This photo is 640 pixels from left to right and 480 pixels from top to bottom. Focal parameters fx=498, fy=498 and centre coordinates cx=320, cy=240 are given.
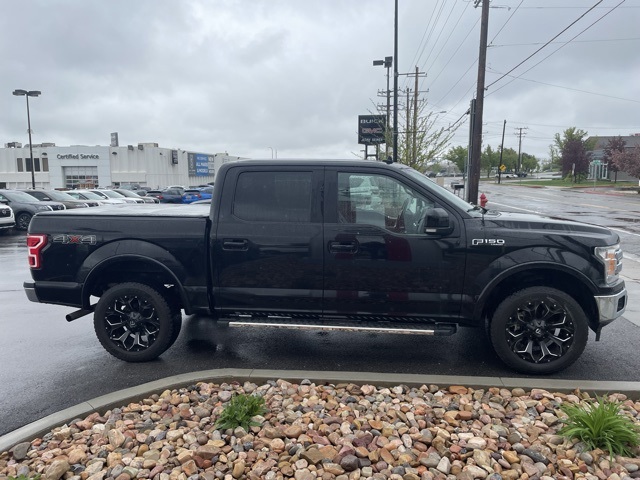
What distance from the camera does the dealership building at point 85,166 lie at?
68.7 m

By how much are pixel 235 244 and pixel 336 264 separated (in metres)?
0.98

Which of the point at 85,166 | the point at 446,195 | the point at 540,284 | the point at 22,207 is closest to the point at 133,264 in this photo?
the point at 446,195

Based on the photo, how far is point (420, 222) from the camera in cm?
454

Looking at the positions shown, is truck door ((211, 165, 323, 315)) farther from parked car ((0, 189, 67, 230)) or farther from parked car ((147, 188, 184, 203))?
parked car ((147, 188, 184, 203))

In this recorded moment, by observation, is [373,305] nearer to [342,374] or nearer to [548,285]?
[342,374]

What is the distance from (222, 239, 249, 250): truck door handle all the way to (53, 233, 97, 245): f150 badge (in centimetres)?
129

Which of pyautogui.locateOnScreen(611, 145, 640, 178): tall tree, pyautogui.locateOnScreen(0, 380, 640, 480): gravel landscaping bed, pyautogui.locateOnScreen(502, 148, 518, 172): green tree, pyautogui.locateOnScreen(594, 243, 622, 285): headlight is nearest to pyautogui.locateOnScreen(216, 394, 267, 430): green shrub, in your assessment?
pyautogui.locateOnScreen(0, 380, 640, 480): gravel landscaping bed

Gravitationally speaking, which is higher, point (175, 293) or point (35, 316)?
point (175, 293)

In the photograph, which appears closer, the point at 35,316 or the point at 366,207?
the point at 366,207

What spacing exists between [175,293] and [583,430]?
12.4 ft

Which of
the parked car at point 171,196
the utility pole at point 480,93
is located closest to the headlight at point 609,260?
the utility pole at point 480,93

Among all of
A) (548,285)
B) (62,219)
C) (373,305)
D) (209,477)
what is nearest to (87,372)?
→ (62,219)

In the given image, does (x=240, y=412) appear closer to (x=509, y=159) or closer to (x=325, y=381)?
(x=325, y=381)

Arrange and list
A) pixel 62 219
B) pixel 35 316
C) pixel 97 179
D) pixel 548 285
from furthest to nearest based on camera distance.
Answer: pixel 97 179
pixel 35 316
pixel 62 219
pixel 548 285
